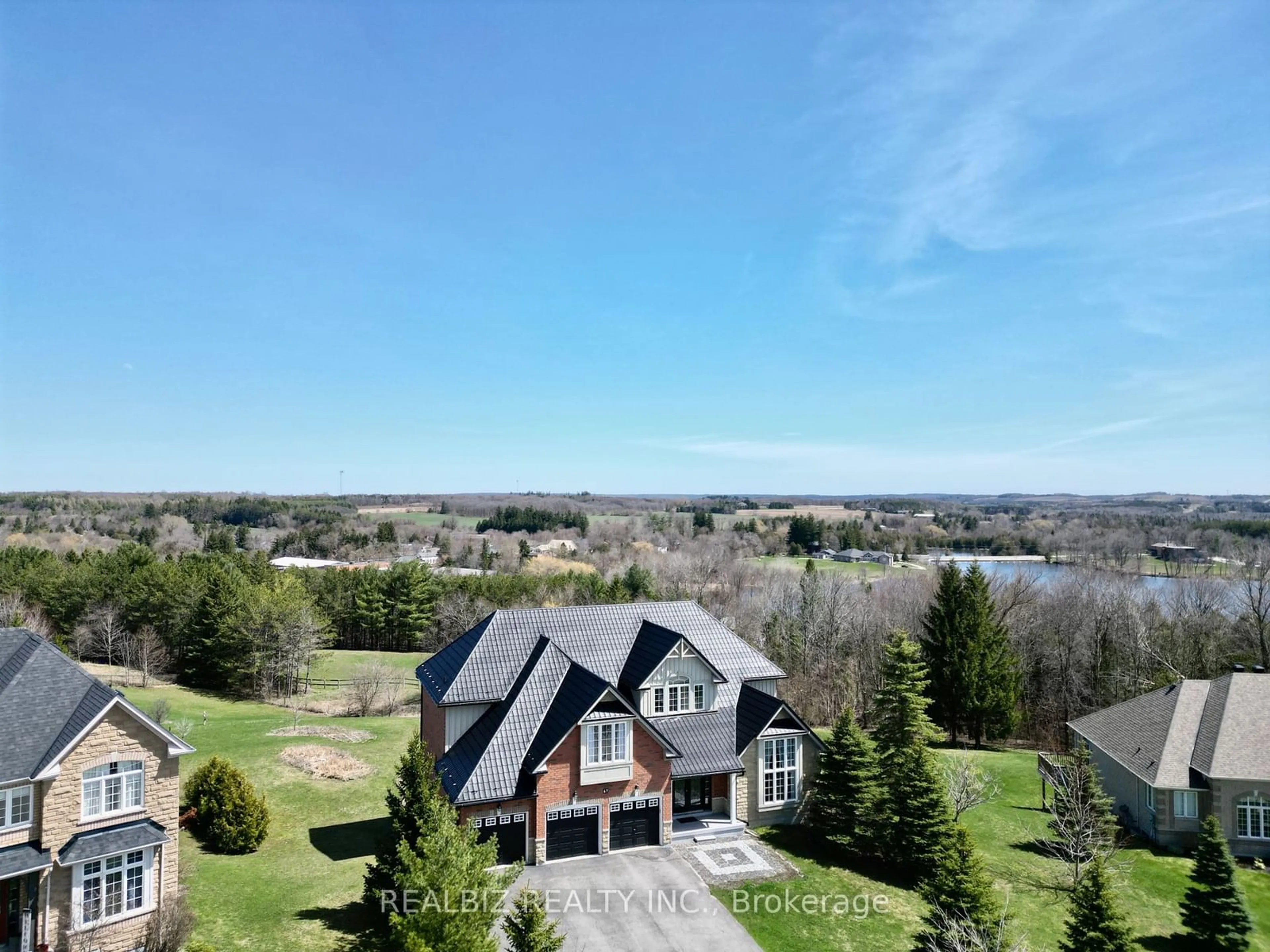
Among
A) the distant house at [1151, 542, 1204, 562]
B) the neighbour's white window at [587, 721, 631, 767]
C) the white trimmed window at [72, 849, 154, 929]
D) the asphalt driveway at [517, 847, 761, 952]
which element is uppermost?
the distant house at [1151, 542, 1204, 562]

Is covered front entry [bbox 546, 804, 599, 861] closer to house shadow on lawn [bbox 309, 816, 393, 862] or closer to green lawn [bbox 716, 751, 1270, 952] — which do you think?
green lawn [bbox 716, 751, 1270, 952]

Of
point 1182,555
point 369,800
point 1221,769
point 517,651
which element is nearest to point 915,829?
point 1221,769

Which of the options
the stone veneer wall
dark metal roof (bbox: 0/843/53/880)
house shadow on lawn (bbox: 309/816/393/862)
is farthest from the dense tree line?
dark metal roof (bbox: 0/843/53/880)

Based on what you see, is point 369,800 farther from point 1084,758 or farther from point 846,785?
point 1084,758

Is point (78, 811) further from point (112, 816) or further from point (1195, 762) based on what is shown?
point (1195, 762)

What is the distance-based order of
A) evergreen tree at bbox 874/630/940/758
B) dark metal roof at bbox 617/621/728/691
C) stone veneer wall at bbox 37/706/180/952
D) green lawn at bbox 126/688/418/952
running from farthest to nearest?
dark metal roof at bbox 617/621/728/691 → evergreen tree at bbox 874/630/940/758 → green lawn at bbox 126/688/418/952 → stone veneer wall at bbox 37/706/180/952

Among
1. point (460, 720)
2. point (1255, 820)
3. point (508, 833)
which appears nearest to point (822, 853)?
point (508, 833)
